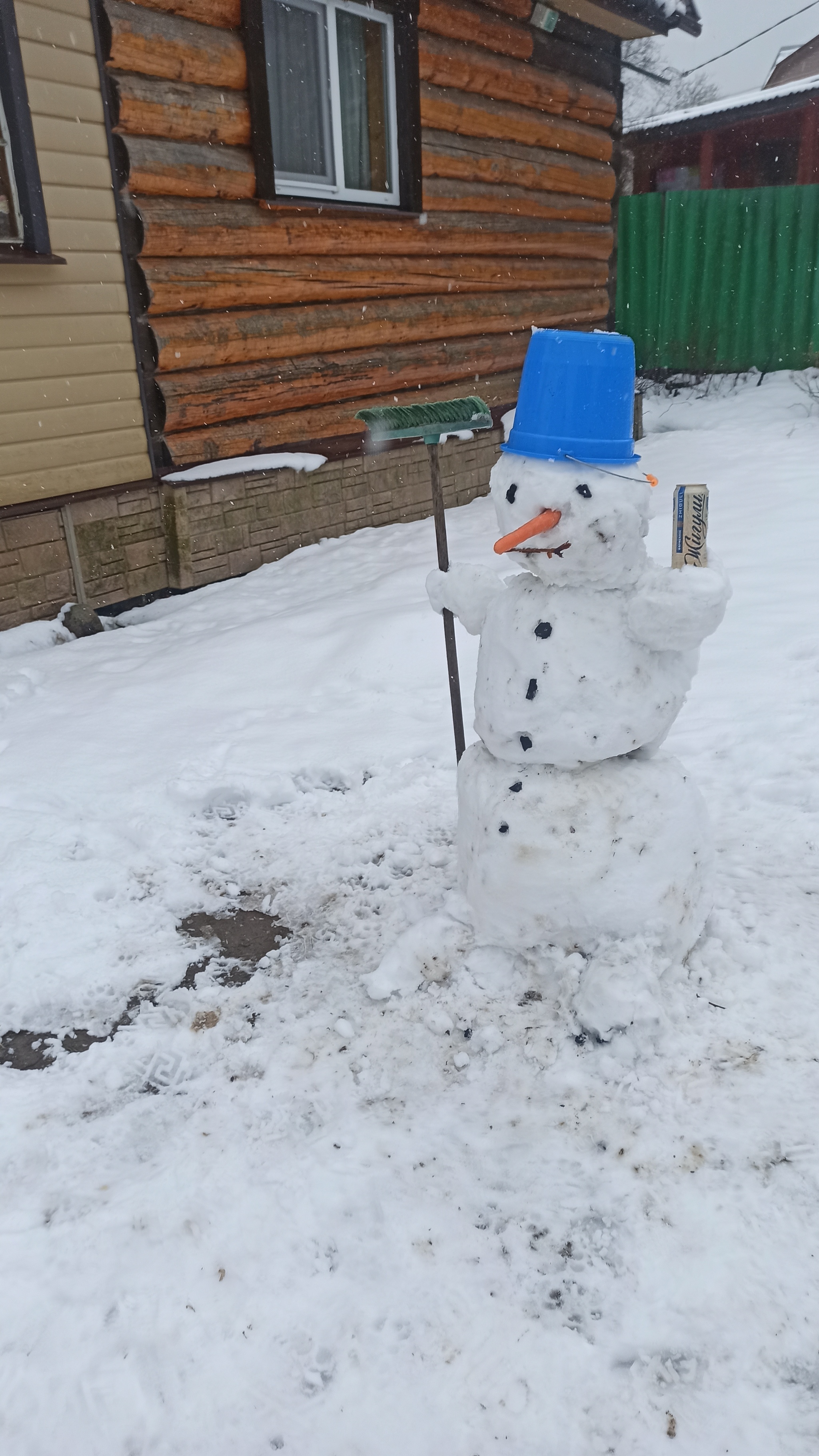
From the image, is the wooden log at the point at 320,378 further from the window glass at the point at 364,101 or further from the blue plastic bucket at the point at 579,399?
the blue plastic bucket at the point at 579,399

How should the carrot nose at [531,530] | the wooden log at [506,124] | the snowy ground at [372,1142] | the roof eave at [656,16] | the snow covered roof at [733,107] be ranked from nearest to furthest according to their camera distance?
the snowy ground at [372,1142], the carrot nose at [531,530], the wooden log at [506,124], the roof eave at [656,16], the snow covered roof at [733,107]

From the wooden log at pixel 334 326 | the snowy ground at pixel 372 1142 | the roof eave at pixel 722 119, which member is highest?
the roof eave at pixel 722 119

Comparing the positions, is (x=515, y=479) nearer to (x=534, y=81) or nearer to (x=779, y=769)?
(x=779, y=769)

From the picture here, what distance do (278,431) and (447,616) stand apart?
3.65 m

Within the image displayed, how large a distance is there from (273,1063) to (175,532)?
3825mm

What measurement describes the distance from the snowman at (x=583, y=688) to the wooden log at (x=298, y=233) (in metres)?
3.66

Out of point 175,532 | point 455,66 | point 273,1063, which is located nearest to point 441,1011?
point 273,1063

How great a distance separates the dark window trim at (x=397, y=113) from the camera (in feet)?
16.3

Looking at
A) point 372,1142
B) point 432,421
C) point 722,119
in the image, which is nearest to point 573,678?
point 432,421

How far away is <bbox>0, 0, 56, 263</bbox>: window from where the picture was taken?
4.04 metres

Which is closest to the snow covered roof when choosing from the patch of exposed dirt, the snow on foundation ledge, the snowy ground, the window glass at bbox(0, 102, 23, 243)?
the snow on foundation ledge

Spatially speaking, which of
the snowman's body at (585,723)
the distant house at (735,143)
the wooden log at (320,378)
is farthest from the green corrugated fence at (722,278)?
the snowman's body at (585,723)

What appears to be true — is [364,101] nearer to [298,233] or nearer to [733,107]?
[298,233]

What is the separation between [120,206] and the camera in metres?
4.64
